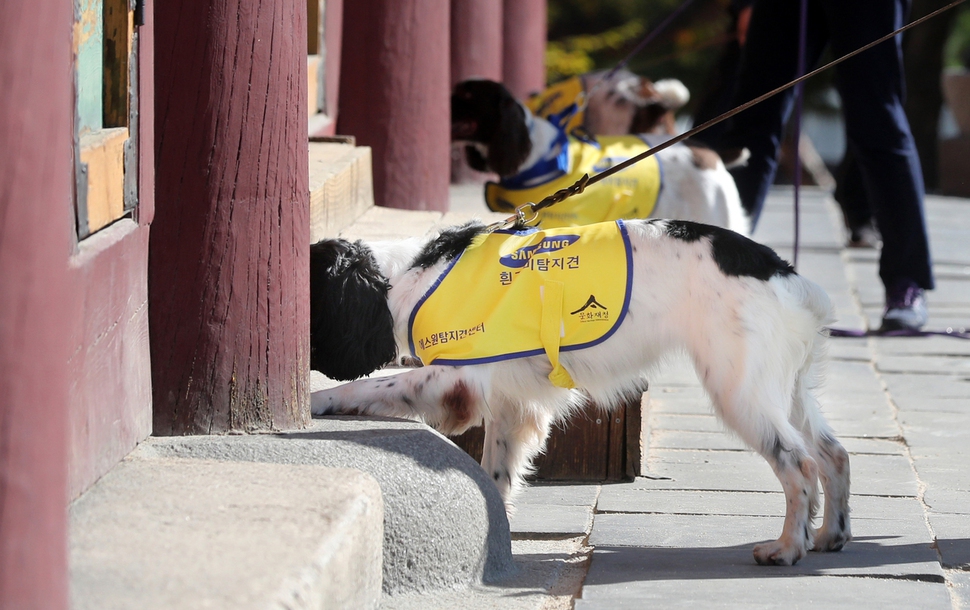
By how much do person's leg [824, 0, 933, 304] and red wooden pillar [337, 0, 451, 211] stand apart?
1.90m

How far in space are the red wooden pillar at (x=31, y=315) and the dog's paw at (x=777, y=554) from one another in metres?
1.83

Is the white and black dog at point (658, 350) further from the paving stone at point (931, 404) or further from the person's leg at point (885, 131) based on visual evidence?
the person's leg at point (885, 131)

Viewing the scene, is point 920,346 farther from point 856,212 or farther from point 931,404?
point 856,212

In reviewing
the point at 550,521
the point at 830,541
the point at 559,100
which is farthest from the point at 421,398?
the point at 559,100

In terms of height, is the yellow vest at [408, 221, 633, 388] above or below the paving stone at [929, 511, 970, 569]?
above

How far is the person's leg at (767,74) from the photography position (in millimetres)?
6074

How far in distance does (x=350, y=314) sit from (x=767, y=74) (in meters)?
3.52

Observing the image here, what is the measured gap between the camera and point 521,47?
10.7 meters

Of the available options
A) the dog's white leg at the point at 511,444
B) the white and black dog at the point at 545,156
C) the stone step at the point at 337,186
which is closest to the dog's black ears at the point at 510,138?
the white and black dog at the point at 545,156

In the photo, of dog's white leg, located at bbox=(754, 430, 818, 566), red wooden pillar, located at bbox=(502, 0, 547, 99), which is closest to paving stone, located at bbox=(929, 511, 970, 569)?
dog's white leg, located at bbox=(754, 430, 818, 566)

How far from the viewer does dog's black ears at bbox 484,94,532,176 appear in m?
5.86

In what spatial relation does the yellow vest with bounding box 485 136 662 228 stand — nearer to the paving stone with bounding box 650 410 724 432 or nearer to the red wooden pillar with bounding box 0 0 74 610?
the paving stone with bounding box 650 410 724 432

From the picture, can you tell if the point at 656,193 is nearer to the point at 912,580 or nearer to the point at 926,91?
the point at 912,580

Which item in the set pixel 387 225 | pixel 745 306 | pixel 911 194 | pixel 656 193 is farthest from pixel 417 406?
pixel 911 194
